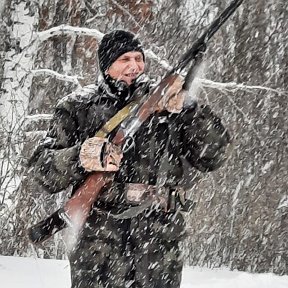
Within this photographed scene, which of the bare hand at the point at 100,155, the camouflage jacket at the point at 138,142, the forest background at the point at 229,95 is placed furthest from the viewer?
the forest background at the point at 229,95

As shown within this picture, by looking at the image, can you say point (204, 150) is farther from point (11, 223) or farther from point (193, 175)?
point (11, 223)

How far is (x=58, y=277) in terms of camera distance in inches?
229

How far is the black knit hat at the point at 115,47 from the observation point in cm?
300

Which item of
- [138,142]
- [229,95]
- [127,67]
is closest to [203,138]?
[138,142]

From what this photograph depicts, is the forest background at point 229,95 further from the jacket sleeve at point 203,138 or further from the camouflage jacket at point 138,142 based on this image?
the jacket sleeve at point 203,138

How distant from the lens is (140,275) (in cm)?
289

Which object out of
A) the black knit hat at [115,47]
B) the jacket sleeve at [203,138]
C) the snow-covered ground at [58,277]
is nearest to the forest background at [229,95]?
the snow-covered ground at [58,277]

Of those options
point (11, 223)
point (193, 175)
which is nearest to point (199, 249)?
point (11, 223)

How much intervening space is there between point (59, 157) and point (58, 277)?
306 centimetres

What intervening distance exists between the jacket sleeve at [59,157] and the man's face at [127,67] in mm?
245

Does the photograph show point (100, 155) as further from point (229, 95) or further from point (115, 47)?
point (229, 95)

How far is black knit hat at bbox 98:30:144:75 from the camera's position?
3.00 m

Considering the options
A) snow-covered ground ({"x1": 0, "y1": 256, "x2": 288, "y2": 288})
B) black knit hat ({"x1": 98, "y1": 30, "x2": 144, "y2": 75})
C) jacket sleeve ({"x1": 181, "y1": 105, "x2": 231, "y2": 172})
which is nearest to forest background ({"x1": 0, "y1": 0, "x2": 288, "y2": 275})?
snow-covered ground ({"x1": 0, "y1": 256, "x2": 288, "y2": 288})

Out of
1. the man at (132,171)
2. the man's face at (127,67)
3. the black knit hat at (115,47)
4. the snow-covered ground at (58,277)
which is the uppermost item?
the black knit hat at (115,47)
